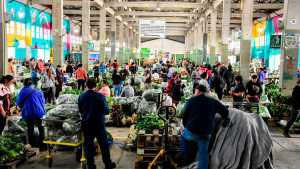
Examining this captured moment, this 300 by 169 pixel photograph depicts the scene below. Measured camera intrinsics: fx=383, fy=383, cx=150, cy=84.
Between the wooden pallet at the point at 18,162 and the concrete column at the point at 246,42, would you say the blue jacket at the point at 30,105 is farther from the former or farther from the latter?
the concrete column at the point at 246,42

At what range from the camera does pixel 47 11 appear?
37.3 m

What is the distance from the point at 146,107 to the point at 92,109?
458cm

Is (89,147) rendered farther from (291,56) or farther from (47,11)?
(47,11)

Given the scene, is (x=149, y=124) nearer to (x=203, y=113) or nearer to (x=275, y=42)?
(x=203, y=113)

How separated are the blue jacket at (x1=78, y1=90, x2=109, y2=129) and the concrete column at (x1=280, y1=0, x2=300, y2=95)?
→ 934 centimetres

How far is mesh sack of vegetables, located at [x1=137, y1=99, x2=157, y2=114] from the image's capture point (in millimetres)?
11711

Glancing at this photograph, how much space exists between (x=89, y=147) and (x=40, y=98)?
8.04 feet

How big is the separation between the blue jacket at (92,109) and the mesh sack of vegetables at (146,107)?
4.27 meters

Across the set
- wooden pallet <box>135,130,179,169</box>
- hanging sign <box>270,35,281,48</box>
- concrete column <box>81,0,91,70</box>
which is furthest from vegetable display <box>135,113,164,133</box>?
concrete column <box>81,0,91,70</box>

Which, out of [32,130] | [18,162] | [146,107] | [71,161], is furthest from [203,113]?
[146,107]

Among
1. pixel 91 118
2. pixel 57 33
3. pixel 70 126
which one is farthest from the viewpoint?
pixel 57 33

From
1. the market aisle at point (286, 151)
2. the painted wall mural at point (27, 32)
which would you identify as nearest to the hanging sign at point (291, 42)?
the market aisle at point (286, 151)

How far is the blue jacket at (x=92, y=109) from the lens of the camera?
7.36m

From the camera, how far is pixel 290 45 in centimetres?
1437
